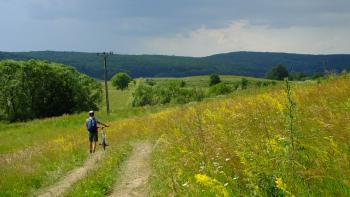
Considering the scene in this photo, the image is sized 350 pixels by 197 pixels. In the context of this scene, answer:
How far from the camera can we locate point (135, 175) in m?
14.5

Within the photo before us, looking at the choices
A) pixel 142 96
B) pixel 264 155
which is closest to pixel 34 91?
pixel 142 96

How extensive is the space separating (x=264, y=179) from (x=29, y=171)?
16.7 metres

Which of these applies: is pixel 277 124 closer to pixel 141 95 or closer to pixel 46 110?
pixel 46 110

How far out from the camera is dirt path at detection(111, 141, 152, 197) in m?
12.2

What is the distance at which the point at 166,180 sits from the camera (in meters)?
10.2

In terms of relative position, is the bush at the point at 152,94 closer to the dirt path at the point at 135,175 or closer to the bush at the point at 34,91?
the bush at the point at 34,91

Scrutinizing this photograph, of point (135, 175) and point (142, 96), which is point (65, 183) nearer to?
point (135, 175)

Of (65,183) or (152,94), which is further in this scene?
(152,94)

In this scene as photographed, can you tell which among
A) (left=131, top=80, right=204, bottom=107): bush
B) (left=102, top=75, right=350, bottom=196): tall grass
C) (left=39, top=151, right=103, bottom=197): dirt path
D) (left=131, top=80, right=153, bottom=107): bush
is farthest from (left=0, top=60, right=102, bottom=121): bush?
(left=102, top=75, right=350, bottom=196): tall grass

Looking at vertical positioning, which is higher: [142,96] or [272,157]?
[272,157]

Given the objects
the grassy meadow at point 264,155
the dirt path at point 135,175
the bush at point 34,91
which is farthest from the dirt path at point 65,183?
the bush at point 34,91

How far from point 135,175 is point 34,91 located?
77.1 m

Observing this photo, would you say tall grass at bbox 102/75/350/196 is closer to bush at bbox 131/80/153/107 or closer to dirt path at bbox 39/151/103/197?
dirt path at bbox 39/151/103/197

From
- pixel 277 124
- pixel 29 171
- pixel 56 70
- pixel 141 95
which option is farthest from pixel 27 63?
pixel 277 124
